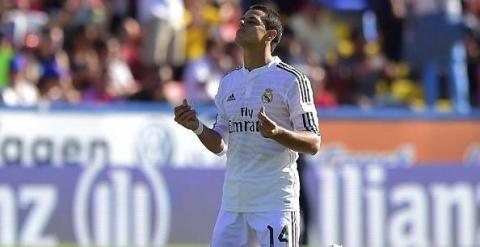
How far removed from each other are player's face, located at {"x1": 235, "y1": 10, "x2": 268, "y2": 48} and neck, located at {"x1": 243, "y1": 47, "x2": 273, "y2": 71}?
0.06m

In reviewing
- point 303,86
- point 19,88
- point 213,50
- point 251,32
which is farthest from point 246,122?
point 213,50

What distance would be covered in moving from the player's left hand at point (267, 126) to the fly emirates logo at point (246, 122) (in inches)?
21.1

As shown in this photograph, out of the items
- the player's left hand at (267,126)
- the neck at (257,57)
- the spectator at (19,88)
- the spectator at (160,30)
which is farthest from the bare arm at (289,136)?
the spectator at (160,30)

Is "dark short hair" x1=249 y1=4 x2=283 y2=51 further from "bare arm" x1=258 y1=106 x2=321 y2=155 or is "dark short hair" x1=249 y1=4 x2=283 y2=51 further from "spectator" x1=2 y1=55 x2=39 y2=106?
"spectator" x1=2 y1=55 x2=39 y2=106

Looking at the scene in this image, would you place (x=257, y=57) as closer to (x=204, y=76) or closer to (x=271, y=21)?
(x=271, y=21)

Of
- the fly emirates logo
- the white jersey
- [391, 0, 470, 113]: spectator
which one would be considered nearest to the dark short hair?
the white jersey

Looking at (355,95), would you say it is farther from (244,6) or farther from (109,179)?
(109,179)

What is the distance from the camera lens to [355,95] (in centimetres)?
1667

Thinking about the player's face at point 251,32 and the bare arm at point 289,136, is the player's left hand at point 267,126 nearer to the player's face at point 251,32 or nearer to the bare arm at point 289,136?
the bare arm at point 289,136

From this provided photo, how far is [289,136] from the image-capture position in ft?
22.9

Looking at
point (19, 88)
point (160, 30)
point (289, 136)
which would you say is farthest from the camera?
point (160, 30)

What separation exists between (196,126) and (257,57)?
20.6 inches

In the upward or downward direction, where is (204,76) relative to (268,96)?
upward

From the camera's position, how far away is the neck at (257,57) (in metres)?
7.48
